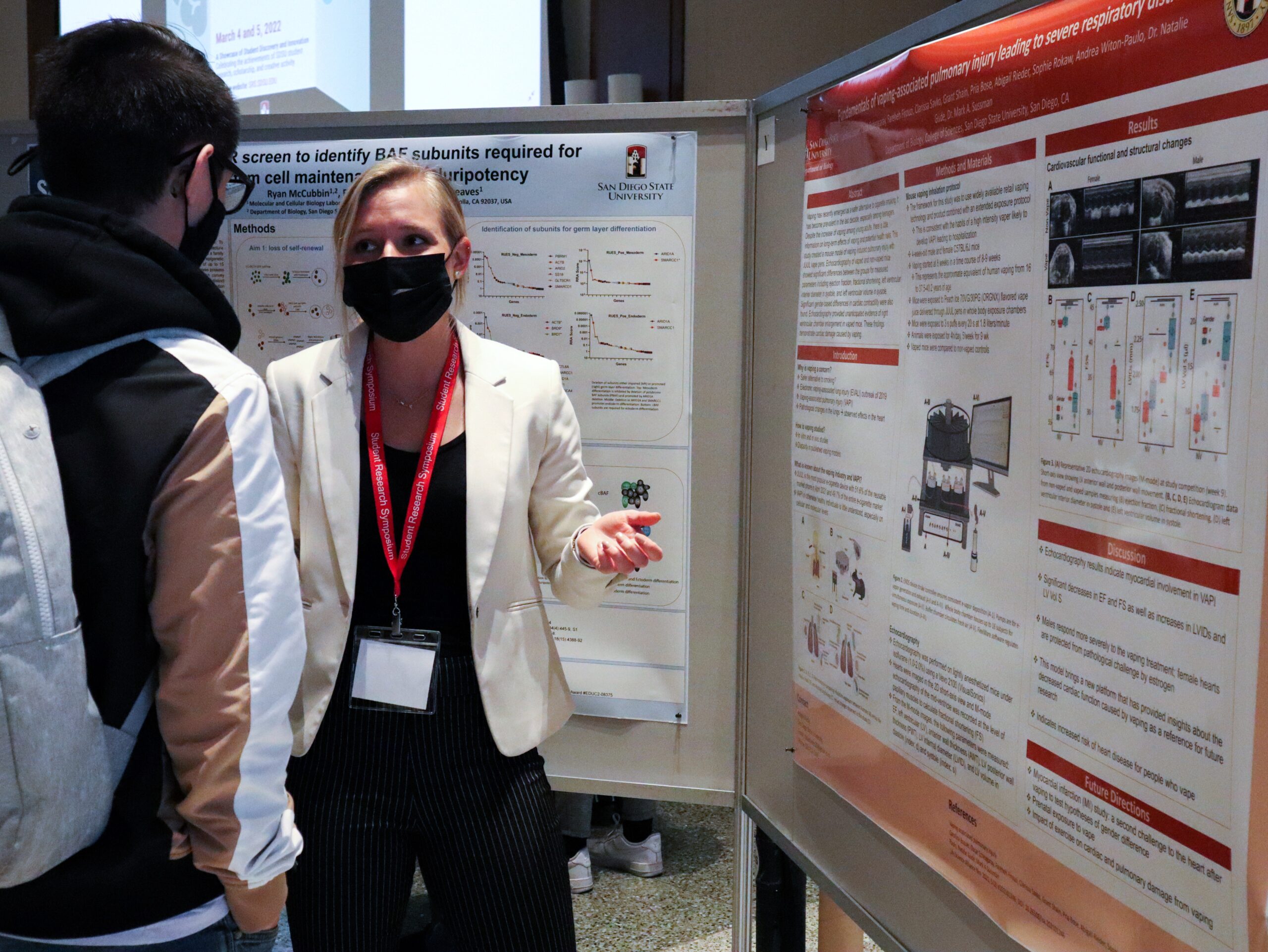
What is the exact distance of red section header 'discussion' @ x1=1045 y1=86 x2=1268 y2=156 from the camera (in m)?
0.87

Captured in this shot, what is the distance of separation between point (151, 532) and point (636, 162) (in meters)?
1.32

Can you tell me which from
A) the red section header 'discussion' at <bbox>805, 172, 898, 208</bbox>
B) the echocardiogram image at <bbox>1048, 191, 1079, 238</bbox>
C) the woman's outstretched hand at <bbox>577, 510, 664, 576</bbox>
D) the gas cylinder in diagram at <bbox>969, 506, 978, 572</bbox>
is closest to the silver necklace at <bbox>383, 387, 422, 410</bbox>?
the woman's outstretched hand at <bbox>577, 510, 664, 576</bbox>

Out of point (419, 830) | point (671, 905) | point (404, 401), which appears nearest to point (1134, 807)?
point (419, 830)

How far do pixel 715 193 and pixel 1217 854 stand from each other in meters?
1.43

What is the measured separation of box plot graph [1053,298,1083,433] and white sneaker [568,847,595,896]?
2422mm

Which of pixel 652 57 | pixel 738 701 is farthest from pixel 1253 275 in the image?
pixel 652 57

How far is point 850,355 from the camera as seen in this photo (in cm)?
151

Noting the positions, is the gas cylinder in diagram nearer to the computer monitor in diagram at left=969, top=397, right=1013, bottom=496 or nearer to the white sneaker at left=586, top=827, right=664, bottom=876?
the computer monitor in diagram at left=969, top=397, right=1013, bottom=496

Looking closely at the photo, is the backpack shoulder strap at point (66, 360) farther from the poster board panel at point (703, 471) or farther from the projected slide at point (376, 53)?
the projected slide at point (376, 53)

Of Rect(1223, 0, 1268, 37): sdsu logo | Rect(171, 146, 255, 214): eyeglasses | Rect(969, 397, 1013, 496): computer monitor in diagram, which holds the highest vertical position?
Rect(1223, 0, 1268, 37): sdsu logo

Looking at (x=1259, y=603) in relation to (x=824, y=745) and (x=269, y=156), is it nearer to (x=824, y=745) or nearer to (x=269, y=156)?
(x=824, y=745)

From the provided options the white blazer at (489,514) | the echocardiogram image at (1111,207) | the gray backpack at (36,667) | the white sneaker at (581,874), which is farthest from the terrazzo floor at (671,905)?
the echocardiogram image at (1111,207)

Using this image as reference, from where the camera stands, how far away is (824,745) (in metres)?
1.62

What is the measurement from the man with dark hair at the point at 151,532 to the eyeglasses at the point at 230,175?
0.09 ft
